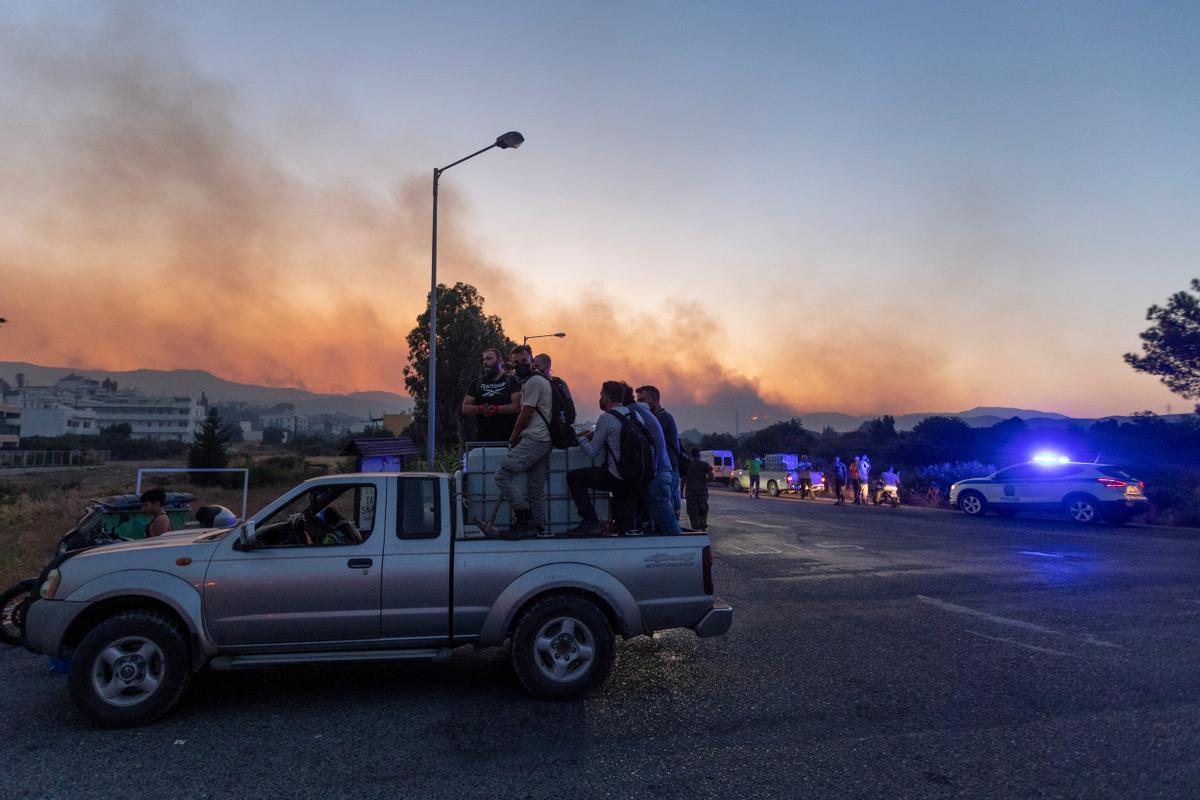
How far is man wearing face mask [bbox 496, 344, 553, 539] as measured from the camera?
5.59 m

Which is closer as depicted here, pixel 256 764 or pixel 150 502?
pixel 256 764

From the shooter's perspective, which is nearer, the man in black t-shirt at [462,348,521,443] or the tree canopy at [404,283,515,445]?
the man in black t-shirt at [462,348,521,443]

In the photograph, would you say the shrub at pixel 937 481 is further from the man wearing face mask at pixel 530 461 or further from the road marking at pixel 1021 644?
the man wearing face mask at pixel 530 461

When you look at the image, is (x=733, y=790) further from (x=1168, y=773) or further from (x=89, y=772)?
(x=89, y=772)

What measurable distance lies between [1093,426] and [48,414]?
520 ft

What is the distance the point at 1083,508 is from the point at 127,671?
68.1 ft

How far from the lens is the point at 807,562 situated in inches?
461

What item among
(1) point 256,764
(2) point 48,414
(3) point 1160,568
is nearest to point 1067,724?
(1) point 256,764

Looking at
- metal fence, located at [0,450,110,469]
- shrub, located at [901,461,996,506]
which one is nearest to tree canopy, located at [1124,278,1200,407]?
shrub, located at [901,461,996,506]

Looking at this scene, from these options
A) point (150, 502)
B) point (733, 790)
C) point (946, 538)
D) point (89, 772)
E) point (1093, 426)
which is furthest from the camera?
point (1093, 426)

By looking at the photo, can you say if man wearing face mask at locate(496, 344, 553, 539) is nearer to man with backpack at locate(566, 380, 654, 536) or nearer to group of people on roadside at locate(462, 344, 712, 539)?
group of people on roadside at locate(462, 344, 712, 539)

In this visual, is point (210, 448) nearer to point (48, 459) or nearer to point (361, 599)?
point (361, 599)

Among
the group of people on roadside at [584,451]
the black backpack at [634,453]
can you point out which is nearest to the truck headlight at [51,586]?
the group of people on roadside at [584,451]

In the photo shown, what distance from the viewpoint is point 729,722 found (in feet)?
15.0
